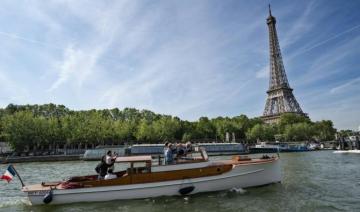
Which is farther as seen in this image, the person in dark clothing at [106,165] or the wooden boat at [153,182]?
the person in dark clothing at [106,165]

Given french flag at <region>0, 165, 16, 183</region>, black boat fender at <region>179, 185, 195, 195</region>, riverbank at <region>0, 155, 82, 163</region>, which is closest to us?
french flag at <region>0, 165, 16, 183</region>

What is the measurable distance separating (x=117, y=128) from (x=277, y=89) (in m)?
75.8

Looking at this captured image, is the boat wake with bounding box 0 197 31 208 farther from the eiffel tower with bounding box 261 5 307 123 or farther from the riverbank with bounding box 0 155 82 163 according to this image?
the eiffel tower with bounding box 261 5 307 123

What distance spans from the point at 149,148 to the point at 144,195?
53643 mm

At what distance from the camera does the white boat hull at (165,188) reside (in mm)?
19000

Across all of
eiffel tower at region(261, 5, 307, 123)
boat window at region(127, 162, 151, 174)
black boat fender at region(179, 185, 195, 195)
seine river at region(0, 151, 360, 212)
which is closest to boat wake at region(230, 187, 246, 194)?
seine river at region(0, 151, 360, 212)

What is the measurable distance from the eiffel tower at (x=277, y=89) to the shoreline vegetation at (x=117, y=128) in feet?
27.7

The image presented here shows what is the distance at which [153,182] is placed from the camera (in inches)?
Result: 770

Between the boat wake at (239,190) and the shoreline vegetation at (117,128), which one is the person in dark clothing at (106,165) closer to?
the boat wake at (239,190)

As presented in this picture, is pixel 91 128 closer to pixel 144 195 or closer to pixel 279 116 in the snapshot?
pixel 144 195

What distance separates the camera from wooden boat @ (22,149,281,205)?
19031 millimetres

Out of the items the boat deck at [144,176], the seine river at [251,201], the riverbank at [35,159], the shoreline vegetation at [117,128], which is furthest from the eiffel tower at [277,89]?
the boat deck at [144,176]

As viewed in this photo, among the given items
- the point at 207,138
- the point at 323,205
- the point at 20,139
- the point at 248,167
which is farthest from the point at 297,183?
the point at 207,138

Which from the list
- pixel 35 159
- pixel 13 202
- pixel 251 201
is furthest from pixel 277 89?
pixel 13 202
